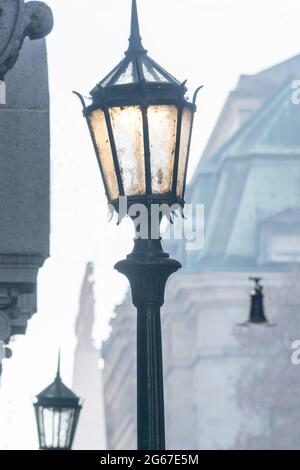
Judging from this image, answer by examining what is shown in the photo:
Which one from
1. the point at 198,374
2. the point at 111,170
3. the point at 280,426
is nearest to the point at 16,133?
the point at 111,170

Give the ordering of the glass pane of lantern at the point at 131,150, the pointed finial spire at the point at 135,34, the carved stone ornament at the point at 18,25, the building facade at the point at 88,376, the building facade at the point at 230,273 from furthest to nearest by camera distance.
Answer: the building facade at the point at 88,376 → the building facade at the point at 230,273 → the pointed finial spire at the point at 135,34 → the glass pane of lantern at the point at 131,150 → the carved stone ornament at the point at 18,25

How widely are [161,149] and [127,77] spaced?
0.52 meters

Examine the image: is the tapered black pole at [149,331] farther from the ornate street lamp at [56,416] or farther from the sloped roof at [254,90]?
the sloped roof at [254,90]

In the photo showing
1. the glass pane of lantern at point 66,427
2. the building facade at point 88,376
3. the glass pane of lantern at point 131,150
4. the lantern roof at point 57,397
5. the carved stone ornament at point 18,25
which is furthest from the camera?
the building facade at point 88,376

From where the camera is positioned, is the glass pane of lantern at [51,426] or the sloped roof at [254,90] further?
the sloped roof at [254,90]

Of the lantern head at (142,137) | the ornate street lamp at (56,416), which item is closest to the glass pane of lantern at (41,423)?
the ornate street lamp at (56,416)

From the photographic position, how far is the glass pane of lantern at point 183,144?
10672 mm

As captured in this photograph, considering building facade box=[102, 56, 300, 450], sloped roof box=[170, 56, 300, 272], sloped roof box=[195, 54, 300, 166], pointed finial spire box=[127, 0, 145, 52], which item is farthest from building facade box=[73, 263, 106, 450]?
pointed finial spire box=[127, 0, 145, 52]

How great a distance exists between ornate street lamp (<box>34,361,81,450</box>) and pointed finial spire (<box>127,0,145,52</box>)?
32.3ft

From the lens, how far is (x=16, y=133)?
1137 centimetres

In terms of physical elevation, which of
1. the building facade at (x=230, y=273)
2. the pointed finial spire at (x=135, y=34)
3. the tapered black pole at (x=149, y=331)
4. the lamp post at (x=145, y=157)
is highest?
the building facade at (x=230, y=273)

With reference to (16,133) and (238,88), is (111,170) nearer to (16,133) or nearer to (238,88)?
(16,133)

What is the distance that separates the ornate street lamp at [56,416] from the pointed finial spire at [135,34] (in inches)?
387

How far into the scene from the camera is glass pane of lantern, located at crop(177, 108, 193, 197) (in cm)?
1067
